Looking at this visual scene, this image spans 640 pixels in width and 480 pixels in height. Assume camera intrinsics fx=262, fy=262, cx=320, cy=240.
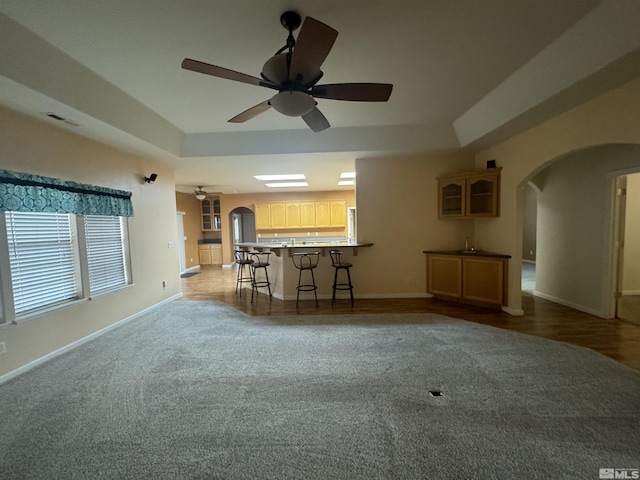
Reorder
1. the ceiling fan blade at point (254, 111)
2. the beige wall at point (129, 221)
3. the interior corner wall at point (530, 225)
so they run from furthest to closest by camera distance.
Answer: the interior corner wall at point (530, 225)
the beige wall at point (129, 221)
the ceiling fan blade at point (254, 111)

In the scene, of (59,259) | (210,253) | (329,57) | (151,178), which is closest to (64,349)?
(59,259)

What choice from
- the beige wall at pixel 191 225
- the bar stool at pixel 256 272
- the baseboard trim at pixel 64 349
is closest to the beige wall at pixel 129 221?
the baseboard trim at pixel 64 349

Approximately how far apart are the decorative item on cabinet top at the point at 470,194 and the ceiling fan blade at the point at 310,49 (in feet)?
11.3

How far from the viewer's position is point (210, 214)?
910cm

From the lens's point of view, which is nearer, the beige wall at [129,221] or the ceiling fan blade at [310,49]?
→ the ceiling fan blade at [310,49]

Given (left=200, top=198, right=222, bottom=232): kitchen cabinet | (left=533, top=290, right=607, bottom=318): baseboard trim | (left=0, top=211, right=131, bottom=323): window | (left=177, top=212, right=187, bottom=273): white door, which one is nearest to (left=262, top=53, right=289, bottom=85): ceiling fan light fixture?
(left=0, top=211, right=131, bottom=323): window

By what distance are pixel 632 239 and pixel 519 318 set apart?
2727 mm

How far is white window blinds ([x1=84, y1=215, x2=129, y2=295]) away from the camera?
3.43 m

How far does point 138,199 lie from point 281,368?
11.9 ft

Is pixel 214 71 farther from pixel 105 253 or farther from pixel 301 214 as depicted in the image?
pixel 301 214

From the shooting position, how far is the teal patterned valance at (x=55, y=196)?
244 centimetres

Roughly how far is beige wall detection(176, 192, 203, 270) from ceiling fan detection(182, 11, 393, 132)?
7133mm

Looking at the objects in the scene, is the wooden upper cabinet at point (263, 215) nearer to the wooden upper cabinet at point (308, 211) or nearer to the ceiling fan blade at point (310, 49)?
the wooden upper cabinet at point (308, 211)

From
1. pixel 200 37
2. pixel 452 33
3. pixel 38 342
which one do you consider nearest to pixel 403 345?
pixel 452 33
